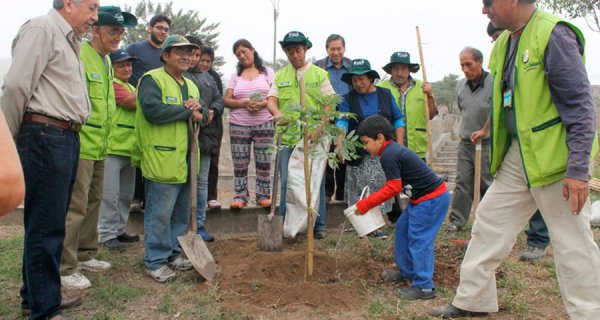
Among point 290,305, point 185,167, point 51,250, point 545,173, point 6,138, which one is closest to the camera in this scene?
point 6,138

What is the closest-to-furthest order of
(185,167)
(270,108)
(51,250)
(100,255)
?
(51,250), (185,167), (100,255), (270,108)

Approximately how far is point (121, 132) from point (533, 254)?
3.91 meters

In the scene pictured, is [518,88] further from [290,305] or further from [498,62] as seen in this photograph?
[290,305]

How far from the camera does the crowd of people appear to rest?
9.55 feet

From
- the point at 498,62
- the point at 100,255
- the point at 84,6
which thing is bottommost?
the point at 100,255

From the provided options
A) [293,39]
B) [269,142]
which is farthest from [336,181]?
[293,39]

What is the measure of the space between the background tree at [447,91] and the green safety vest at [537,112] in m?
30.7

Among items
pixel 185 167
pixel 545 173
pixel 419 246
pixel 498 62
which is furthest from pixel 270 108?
pixel 545 173

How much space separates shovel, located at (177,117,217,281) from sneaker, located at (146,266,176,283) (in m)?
0.21

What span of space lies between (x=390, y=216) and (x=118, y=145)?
317 cm

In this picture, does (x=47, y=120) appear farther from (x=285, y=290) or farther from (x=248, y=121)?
(x=248, y=121)

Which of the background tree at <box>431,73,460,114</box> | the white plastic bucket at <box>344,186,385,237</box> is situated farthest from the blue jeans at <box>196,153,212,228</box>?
the background tree at <box>431,73,460,114</box>

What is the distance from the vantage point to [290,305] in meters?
3.78

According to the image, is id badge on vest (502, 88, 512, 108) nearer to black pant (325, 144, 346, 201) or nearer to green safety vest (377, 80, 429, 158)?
green safety vest (377, 80, 429, 158)
